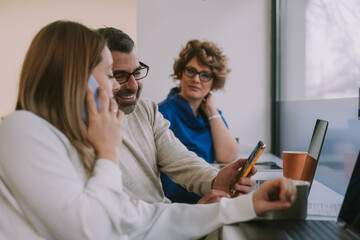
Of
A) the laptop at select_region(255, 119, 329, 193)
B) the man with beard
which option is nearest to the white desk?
the laptop at select_region(255, 119, 329, 193)

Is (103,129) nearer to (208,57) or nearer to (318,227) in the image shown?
(318,227)

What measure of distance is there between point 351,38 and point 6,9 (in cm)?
Result: 336

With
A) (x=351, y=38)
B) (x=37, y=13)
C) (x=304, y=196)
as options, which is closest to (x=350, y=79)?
(x=351, y=38)

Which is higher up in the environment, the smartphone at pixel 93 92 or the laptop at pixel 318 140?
the smartphone at pixel 93 92

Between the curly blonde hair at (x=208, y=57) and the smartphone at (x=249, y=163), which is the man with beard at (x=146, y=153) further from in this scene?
the curly blonde hair at (x=208, y=57)

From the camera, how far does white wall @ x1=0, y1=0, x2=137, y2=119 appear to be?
3160 mm

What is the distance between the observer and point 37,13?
3428 mm

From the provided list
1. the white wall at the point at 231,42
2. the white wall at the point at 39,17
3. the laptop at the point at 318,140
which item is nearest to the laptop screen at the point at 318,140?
the laptop at the point at 318,140

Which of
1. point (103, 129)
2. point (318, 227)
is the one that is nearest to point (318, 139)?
point (318, 227)

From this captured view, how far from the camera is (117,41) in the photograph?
132cm

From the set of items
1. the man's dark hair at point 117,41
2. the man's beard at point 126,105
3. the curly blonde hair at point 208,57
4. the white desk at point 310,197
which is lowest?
the white desk at point 310,197

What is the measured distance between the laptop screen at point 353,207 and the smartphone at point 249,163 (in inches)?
10.3

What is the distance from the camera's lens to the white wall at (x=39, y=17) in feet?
10.4

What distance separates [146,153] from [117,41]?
442mm
